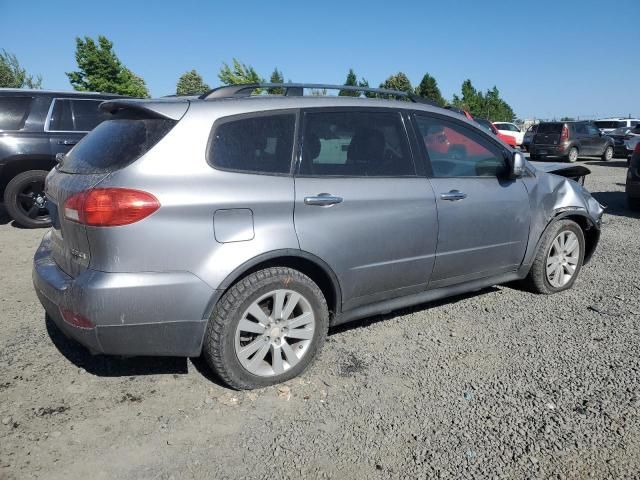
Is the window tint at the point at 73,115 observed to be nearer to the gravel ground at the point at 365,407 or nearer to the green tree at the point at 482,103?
the gravel ground at the point at 365,407

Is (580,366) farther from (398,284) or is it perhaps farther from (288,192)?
(288,192)

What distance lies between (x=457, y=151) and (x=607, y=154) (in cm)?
2016

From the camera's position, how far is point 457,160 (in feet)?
12.8

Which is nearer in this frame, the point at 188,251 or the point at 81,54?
the point at 188,251

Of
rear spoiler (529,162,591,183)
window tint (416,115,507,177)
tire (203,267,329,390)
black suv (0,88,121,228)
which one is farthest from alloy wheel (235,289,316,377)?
black suv (0,88,121,228)

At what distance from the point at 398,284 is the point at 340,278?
0.54 metres

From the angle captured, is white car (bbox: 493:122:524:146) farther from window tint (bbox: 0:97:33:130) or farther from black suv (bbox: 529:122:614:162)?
window tint (bbox: 0:97:33:130)

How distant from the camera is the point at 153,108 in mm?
2846

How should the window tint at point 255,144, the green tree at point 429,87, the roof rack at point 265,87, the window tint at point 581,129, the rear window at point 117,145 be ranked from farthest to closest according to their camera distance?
the green tree at point 429,87
the window tint at point 581,129
the roof rack at point 265,87
the window tint at point 255,144
the rear window at point 117,145

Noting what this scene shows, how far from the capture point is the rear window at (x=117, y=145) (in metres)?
2.74

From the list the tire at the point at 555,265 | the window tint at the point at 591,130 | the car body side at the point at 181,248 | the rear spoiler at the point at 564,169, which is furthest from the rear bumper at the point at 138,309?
the window tint at the point at 591,130

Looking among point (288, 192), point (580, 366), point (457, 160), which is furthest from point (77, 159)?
point (580, 366)

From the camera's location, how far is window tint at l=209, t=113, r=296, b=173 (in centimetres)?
285

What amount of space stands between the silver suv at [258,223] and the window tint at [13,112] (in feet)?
14.3
